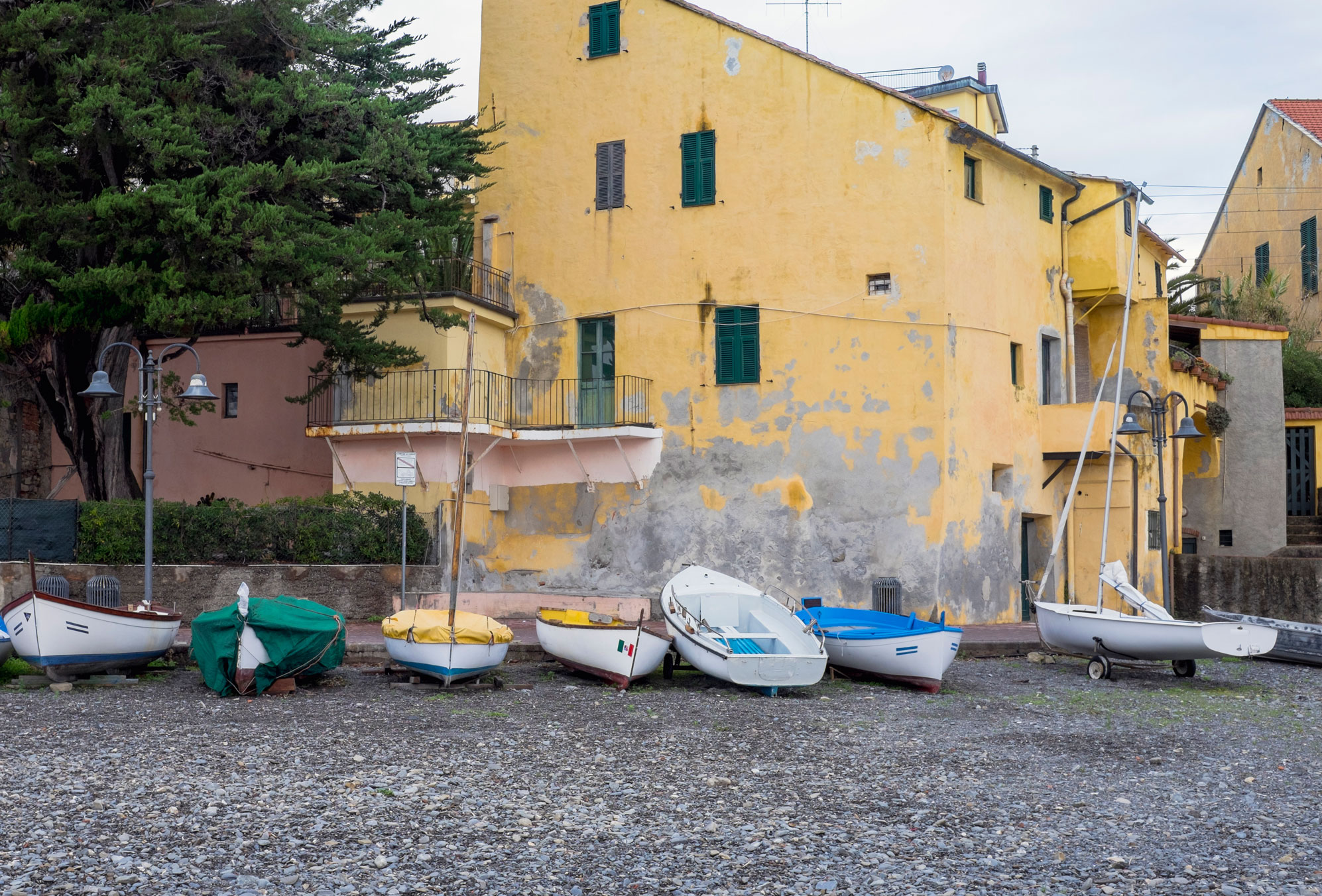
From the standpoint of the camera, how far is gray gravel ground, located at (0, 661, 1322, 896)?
26.6 feet

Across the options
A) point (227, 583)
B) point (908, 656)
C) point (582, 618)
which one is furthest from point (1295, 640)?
point (227, 583)

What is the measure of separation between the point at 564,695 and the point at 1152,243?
20368 millimetres

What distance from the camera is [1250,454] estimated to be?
30562 mm

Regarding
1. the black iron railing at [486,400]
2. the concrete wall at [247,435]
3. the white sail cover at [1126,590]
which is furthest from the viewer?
the concrete wall at [247,435]

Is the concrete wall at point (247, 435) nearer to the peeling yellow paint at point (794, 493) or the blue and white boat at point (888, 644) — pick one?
the peeling yellow paint at point (794, 493)

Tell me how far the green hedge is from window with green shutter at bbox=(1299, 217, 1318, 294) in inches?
1131

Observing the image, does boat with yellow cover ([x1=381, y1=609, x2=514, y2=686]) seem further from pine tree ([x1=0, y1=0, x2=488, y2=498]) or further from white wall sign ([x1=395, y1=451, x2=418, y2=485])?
pine tree ([x1=0, y1=0, x2=488, y2=498])

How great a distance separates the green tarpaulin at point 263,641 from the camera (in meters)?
15.4

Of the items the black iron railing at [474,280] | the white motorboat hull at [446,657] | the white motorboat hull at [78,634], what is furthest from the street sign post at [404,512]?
the white motorboat hull at [78,634]

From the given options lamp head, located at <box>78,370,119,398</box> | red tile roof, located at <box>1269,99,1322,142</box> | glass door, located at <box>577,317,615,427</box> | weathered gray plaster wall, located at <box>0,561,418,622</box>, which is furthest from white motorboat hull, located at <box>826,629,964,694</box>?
red tile roof, located at <box>1269,99,1322,142</box>

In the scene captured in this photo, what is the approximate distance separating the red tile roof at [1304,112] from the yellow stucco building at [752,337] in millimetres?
15143

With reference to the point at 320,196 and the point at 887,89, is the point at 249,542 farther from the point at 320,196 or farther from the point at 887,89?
the point at 887,89

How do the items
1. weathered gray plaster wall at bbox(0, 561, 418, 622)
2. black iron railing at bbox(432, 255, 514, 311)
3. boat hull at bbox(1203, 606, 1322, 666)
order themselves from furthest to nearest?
black iron railing at bbox(432, 255, 514, 311) < boat hull at bbox(1203, 606, 1322, 666) < weathered gray plaster wall at bbox(0, 561, 418, 622)

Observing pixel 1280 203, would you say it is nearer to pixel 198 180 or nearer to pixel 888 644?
pixel 888 644
